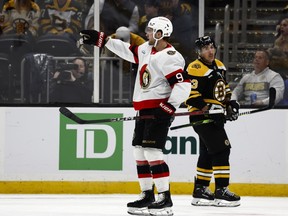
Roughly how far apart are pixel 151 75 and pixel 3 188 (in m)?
2.52

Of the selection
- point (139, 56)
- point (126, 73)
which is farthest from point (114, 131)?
point (139, 56)

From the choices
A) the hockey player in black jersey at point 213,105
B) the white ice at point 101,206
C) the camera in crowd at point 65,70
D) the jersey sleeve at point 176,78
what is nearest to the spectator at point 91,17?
the camera in crowd at point 65,70

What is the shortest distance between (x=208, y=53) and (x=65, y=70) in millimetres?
1915

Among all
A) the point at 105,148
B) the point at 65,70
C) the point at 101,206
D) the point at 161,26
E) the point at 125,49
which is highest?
the point at 161,26

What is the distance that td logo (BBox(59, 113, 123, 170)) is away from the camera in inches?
368

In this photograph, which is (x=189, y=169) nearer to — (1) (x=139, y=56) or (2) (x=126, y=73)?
(2) (x=126, y=73)

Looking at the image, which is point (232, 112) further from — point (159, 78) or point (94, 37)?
point (94, 37)

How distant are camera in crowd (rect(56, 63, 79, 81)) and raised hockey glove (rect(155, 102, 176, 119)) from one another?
8.05ft

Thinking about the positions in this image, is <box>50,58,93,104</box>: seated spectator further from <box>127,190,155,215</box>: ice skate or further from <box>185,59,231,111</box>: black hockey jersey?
<box>127,190,155,215</box>: ice skate

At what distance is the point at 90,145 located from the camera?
9.34 meters

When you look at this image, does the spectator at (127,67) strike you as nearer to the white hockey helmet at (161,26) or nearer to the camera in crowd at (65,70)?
the camera in crowd at (65,70)

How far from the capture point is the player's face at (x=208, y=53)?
26.4ft

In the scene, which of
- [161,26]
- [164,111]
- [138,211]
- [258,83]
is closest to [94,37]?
[161,26]

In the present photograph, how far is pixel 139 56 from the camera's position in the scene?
744 centimetres
